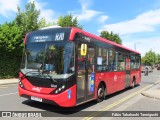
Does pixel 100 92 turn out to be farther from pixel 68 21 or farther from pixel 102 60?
pixel 68 21

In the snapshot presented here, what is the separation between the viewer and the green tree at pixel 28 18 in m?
32.0

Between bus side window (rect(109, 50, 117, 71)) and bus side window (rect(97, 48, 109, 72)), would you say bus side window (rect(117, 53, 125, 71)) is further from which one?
bus side window (rect(97, 48, 109, 72))

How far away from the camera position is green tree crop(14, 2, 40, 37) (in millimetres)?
32031

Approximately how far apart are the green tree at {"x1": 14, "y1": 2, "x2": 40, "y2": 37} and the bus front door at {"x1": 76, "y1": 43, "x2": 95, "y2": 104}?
2222 centimetres

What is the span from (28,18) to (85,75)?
23.8 meters

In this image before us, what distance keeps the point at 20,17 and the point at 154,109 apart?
25379mm

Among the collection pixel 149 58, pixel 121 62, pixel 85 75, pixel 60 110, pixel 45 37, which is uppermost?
pixel 149 58

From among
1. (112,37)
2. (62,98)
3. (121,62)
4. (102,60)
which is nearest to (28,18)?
(121,62)

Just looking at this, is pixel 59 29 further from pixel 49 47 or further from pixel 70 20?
pixel 70 20

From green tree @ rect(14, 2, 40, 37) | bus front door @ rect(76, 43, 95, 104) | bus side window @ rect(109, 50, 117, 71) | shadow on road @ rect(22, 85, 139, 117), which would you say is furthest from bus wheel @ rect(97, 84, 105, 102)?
green tree @ rect(14, 2, 40, 37)

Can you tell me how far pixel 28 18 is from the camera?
106ft

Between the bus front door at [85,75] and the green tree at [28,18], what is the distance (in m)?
22.2

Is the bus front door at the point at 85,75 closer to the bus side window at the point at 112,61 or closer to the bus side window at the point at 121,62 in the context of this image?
the bus side window at the point at 112,61

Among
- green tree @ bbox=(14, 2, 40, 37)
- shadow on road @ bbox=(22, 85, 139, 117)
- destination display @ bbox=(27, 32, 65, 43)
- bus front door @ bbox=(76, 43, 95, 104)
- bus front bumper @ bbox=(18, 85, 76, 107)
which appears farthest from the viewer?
green tree @ bbox=(14, 2, 40, 37)
